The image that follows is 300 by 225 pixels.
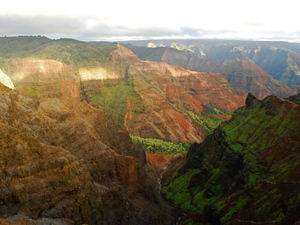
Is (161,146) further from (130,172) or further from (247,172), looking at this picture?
(247,172)

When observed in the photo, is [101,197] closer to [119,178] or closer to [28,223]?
[119,178]

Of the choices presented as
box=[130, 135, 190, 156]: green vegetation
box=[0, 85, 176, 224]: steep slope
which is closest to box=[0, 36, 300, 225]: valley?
box=[0, 85, 176, 224]: steep slope

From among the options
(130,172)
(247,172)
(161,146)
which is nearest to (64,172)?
(130,172)

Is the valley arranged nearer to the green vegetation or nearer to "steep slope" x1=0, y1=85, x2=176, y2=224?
"steep slope" x1=0, y1=85, x2=176, y2=224

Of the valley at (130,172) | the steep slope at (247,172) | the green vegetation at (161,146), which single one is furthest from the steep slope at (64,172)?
the green vegetation at (161,146)

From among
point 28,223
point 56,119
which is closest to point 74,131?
point 56,119
